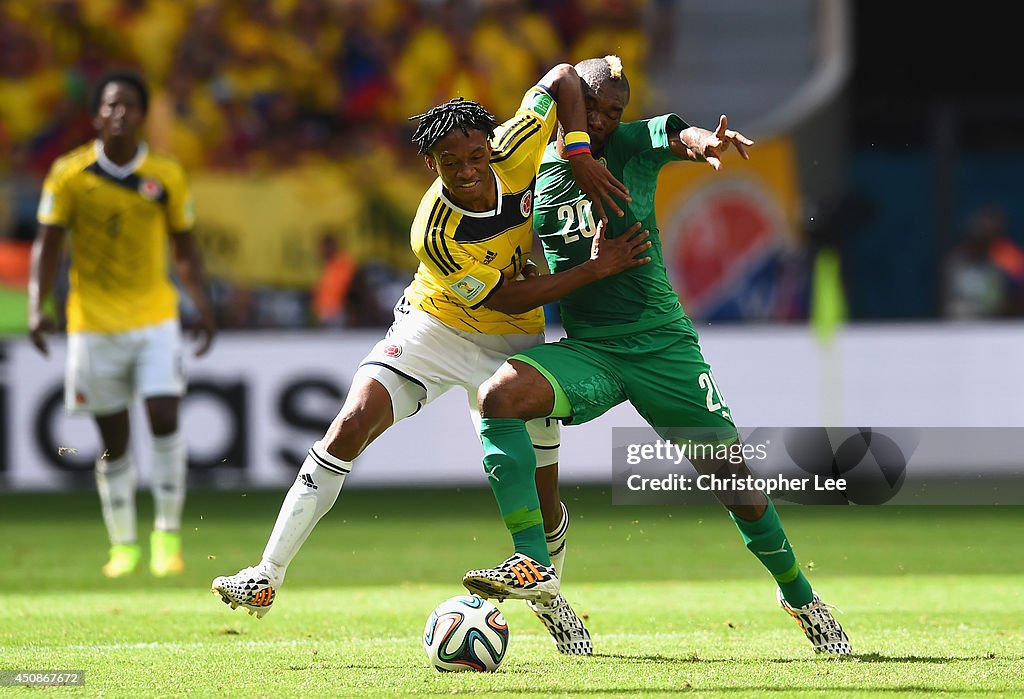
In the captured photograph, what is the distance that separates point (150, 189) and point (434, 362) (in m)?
3.33

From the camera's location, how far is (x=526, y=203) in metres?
5.45

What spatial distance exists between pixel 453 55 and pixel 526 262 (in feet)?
32.0

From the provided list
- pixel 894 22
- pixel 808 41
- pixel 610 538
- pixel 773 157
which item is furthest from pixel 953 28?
pixel 610 538

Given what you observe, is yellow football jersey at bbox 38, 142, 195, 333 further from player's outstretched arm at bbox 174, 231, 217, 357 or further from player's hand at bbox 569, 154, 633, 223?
player's hand at bbox 569, 154, 633, 223

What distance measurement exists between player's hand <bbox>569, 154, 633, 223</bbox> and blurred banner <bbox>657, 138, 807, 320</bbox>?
27.1 feet

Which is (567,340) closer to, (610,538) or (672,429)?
(672,429)

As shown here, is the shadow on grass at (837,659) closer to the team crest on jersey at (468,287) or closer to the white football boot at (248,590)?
the white football boot at (248,590)

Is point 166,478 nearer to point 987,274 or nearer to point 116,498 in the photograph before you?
point 116,498

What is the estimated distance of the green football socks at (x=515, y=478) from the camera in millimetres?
5066

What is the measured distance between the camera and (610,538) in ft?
31.6

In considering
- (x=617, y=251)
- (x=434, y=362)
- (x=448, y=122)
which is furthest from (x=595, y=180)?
(x=434, y=362)

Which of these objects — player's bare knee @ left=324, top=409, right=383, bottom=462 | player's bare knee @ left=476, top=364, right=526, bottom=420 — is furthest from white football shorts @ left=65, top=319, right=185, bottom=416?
player's bare knee @ left=476, top=364, right=526, bottom=420

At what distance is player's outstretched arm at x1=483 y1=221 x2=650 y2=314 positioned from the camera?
5270mm

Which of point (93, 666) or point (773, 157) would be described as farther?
point (773, 157)
